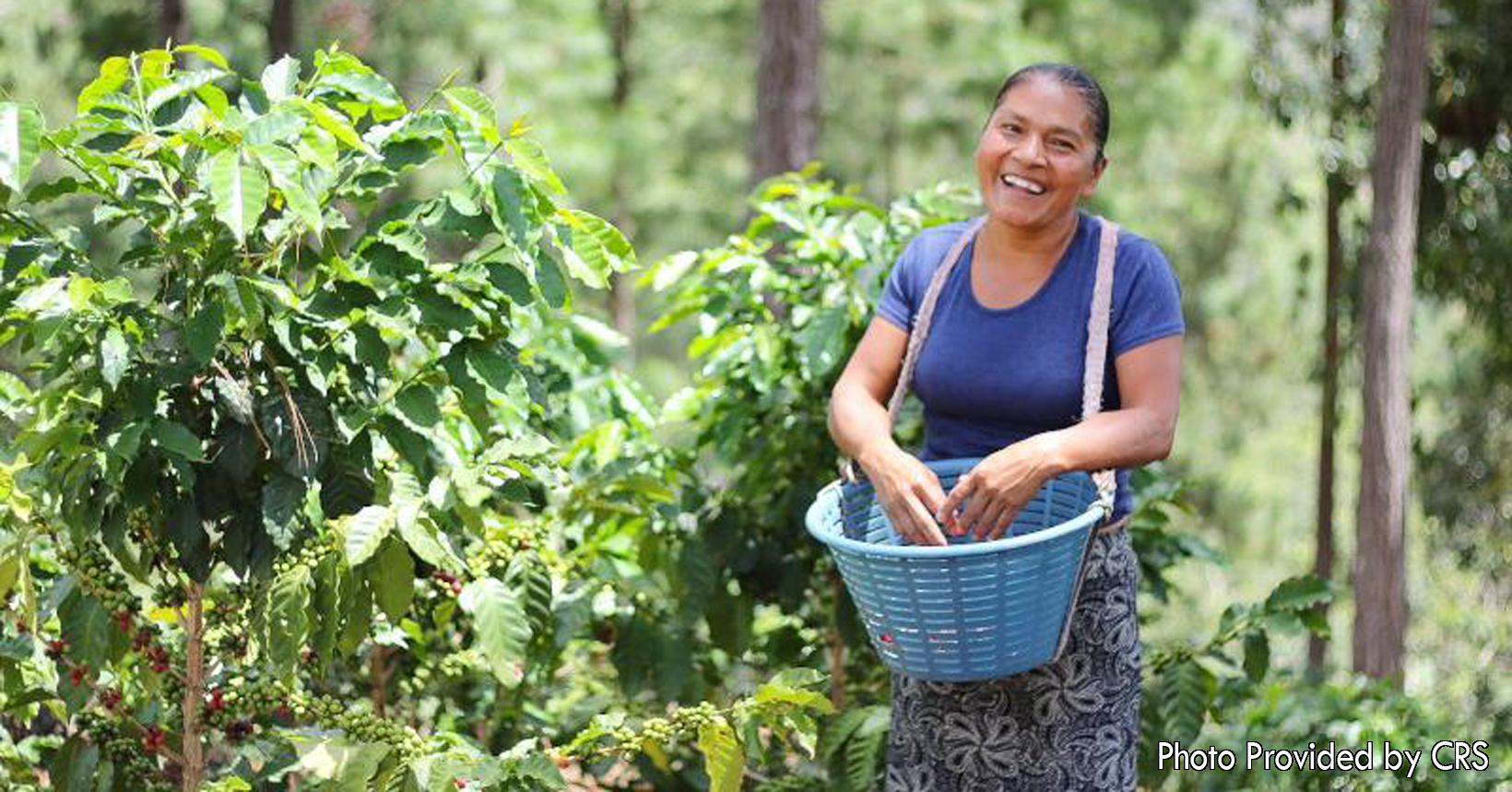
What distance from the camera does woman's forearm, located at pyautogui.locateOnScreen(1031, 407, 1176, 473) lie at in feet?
7.89

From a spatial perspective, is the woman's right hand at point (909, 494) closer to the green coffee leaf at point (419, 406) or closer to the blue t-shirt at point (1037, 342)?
the blue t-shirt at point (1037, 342)

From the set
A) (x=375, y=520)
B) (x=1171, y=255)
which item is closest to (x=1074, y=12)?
(x=1171, y=255)

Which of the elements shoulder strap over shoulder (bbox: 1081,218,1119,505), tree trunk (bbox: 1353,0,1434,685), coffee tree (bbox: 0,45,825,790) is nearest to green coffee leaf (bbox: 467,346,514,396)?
coffee tree (bbox: 0,45,825,790)

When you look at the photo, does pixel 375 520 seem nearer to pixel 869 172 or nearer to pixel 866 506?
pixel 866 506

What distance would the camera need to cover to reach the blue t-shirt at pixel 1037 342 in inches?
98.6

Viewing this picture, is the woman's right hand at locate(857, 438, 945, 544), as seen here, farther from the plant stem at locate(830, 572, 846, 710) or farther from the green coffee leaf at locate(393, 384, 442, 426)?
the plant stem at locate(830, 572, 846, 710)

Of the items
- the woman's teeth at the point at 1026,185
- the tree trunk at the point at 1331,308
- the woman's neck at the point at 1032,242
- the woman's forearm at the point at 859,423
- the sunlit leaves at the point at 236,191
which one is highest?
the sunlit leaves at the point at 236,191

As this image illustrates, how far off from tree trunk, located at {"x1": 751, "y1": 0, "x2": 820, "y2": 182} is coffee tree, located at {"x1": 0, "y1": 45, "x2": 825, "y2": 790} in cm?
490

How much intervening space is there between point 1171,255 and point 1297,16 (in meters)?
9.42

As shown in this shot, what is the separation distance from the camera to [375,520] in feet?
8.27

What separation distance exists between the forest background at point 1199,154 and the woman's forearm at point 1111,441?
3.86 m

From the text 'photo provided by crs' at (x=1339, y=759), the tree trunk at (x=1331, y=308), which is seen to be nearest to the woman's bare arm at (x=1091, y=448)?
the text 'photo provided by crs' at (x=1339, y=759)

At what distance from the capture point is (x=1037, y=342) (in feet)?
8.28

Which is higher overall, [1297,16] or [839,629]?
[1297,16]
